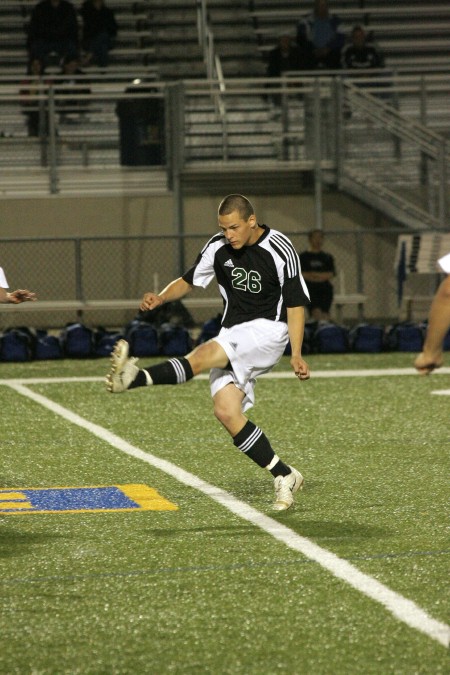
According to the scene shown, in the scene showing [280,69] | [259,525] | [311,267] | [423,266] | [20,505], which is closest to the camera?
[259,525]

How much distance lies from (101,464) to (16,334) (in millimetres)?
7151

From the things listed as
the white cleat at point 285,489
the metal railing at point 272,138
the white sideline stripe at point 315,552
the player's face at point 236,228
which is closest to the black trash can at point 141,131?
A: the metal railing at point 272,138

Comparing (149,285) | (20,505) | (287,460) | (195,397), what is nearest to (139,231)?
(149,285)

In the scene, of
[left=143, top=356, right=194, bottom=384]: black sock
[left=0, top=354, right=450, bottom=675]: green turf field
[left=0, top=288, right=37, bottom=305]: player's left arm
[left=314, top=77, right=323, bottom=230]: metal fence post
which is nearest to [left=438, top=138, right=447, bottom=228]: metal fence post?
[left=314, top=77, right=323, bottom=230]: metal fence post

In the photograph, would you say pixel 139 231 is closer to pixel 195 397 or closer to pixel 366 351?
pixel 366 351

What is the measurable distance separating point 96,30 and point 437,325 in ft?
62.2

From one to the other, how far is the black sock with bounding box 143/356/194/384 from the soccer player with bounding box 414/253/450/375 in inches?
98.1

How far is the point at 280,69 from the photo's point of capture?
21.6m

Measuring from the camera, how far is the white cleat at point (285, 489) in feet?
23.5

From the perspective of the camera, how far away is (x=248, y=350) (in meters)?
7.17

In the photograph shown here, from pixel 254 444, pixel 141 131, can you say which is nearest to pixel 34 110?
pixel 141 131

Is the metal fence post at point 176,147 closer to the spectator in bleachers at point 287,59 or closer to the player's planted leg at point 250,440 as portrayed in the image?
the spectator in bleachers at point 287,59

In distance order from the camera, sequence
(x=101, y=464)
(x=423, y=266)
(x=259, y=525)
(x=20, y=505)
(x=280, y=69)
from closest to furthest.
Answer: (x=259, y=525), (x=20, y=505), (x=101, y=464), (x=423, y=266), (x=280, y=69)

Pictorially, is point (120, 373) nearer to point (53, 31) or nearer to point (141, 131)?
point (141, 131)
